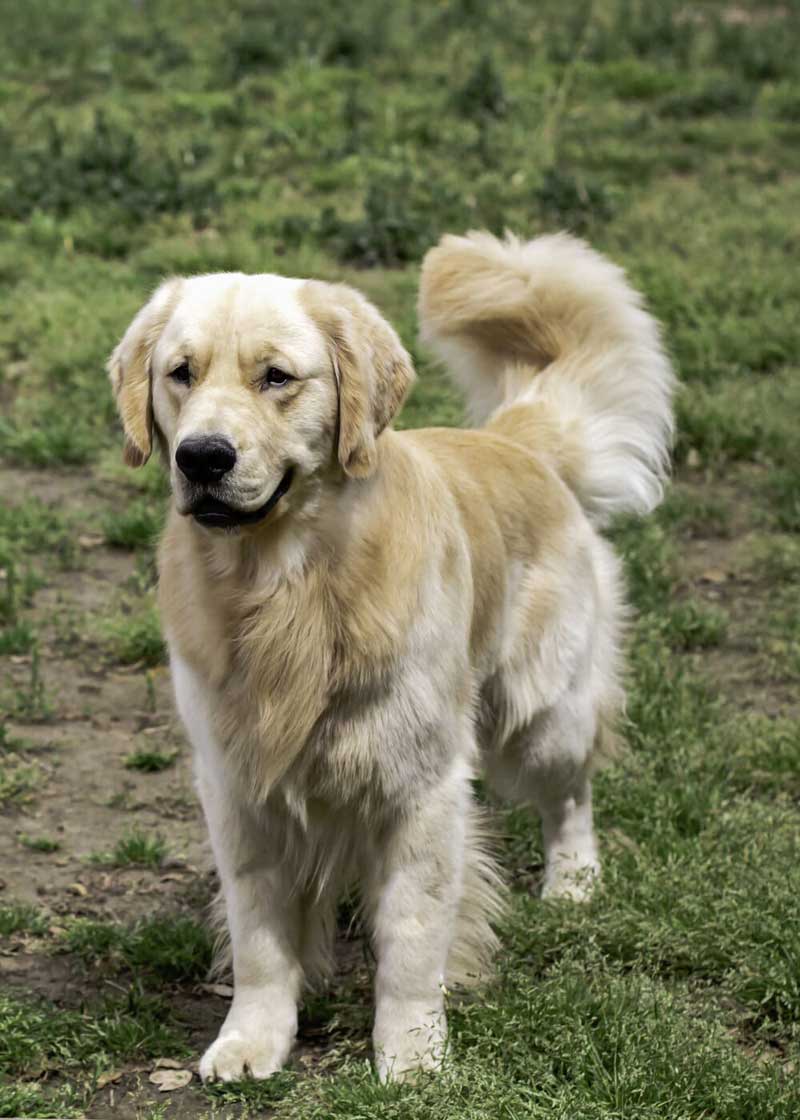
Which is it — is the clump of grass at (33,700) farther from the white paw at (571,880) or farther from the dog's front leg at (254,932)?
the white paw at (571,880)

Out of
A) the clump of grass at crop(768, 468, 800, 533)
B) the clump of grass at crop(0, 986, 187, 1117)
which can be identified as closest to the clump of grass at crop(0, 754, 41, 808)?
the clump of grass at crop(0, 986, 187, 1117)

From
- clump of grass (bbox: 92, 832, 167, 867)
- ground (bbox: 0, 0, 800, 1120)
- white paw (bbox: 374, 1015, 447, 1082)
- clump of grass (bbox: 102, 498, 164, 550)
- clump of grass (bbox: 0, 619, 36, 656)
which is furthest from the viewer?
clump of grass (bbox: 102, 498, 164, 550)

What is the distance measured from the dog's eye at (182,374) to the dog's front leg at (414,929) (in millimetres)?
1113

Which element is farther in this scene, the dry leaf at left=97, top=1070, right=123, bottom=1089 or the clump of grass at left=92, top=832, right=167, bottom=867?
the clump of grass at left=92, top=832, right=167, bottom=867

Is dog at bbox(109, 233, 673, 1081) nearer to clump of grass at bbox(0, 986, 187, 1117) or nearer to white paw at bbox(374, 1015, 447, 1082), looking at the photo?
white paw at bbox(374, 1015, 447, 1082)

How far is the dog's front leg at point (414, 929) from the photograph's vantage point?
3.78 m

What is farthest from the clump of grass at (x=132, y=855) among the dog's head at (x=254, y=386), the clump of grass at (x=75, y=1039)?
the dog's head at (x=254, y=386)

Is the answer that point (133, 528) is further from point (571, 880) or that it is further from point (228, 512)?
point (228, 512)

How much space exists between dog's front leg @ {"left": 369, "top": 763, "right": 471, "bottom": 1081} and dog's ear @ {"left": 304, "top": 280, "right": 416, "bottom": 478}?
33.8 inches

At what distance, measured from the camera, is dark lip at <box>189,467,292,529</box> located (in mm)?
3418

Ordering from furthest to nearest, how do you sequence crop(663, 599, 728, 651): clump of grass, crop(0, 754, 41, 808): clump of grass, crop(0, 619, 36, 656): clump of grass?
crop(663, 599, 728, 651): clump of grass < crop(0, 619, 36, 656): clump of grass < crop(0, 754, 41, 808): clump of grass

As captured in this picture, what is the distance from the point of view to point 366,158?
979cm

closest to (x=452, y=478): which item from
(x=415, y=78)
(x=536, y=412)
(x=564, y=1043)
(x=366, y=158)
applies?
(x=536, y=412)

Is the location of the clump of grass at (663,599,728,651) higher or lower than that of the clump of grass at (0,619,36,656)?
higher
